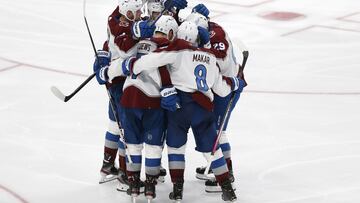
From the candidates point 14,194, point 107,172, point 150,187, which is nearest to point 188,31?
point 150,187

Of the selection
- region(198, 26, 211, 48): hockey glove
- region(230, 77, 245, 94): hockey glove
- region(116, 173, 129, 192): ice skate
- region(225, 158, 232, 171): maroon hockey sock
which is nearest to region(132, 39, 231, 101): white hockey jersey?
region(198, 26, 211, 48): hockey glove

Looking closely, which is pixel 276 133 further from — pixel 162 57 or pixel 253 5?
pixel 253 5

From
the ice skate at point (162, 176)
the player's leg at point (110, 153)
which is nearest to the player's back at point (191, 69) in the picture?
the player's leg at point (110, 153)

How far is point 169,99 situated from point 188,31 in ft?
1.40

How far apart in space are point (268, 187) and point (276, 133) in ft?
3.54

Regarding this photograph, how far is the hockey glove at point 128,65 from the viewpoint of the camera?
5801 millimetres

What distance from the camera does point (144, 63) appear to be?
5.73 m

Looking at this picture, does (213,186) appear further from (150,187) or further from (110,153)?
(110,153)

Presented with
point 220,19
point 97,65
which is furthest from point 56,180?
point 220,19

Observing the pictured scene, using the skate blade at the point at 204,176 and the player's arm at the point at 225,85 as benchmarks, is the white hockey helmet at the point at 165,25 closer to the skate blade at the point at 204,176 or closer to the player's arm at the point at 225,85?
the player's arm at the point at 225,85

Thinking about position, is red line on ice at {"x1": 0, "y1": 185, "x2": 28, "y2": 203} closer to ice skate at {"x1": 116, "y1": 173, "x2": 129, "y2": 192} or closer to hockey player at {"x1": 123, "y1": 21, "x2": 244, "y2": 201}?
ice skate at {"x1": 116, "y1": 173, "x2": 129, "y2": 192}

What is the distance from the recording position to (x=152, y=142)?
5.93m

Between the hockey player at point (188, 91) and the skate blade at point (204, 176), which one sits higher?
the hockey player at point (188, 91)

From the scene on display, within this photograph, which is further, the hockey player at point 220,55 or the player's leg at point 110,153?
the player's leg at point 110,153
